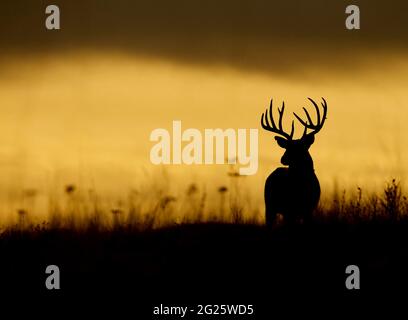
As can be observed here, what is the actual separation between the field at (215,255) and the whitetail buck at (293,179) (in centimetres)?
148

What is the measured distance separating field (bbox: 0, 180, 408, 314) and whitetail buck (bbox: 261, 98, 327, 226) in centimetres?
148

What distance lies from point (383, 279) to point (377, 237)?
3.85 ft

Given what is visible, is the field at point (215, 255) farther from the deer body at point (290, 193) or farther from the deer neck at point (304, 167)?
the deer neck at point (304, 167)

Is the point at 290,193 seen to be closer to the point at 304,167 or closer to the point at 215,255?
the point at 304,167

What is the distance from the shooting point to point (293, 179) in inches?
539

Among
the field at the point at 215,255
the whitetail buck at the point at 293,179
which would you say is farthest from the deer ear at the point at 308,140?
the field at the point at 215,255

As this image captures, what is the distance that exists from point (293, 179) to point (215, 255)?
12.2 feet

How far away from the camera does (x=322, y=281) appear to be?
9.55 m

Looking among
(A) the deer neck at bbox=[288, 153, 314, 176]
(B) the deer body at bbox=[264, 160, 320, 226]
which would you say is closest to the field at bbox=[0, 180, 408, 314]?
(B) the deer body at bbox=[264, 160, 320, 226]

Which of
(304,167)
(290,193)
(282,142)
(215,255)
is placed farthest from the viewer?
(282,142)

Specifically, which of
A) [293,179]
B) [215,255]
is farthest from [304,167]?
[215,255]

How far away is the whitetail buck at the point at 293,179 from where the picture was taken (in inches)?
519
